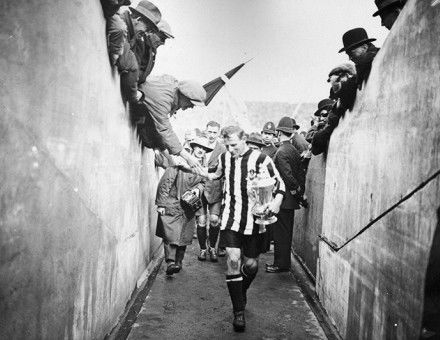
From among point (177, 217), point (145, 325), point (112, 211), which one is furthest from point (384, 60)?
point (177, 217)

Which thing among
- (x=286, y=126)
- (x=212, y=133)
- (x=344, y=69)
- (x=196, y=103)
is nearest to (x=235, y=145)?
(x=196, y=103)

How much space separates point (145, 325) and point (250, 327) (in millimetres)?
1114

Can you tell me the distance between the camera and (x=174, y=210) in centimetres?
572

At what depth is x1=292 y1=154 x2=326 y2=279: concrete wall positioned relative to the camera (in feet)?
17.7

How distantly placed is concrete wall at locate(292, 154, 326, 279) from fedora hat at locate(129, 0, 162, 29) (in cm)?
296

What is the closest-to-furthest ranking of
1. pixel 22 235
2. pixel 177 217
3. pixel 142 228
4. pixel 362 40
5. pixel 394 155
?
1. pixel 22 235
2. pixel 394 155
3. pixel 362 40
4. pixel 142 228
5. pixel 177 217

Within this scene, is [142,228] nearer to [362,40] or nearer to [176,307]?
[176,307]

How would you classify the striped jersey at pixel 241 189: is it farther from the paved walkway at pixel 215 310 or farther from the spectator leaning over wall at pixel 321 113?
Answer: the spectator leaning over wall at pixel 321 113

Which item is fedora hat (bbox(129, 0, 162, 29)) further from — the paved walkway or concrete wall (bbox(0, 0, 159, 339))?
the paved walkway

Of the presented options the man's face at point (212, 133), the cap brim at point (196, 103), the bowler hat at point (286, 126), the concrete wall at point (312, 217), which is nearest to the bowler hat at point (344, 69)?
the concrete wall at point (312, 217)

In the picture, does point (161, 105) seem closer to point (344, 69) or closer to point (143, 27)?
point (143, 27)

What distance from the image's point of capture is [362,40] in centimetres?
384

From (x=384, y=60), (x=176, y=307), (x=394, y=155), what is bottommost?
(x=176, y=307)

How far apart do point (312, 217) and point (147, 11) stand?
3.82 metres
